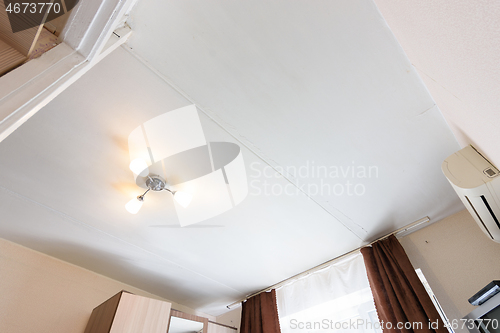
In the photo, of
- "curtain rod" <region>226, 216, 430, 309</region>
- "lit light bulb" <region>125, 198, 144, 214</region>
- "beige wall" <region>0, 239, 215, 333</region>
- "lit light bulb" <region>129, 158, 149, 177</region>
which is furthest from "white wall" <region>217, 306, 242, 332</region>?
"lit light bulb" <region>129, 158, 149, 177</region>

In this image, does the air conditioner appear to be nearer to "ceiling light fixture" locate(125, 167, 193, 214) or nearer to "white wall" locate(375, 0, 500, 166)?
"white wall" locate(375, 0, 500, 166)

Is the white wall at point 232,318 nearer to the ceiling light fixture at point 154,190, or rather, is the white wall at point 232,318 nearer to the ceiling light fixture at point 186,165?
the ceiling light fixture at point 186,165

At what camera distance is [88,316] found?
2439 millimetres

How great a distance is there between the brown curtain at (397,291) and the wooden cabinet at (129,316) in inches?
71.4

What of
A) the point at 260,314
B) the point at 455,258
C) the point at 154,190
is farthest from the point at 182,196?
the point at 455,258

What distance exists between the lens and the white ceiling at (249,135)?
3.99 ft

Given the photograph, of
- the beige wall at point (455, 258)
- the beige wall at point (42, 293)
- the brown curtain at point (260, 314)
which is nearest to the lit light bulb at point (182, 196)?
the beige wall at point (42, 293)

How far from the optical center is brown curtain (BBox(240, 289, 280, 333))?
2708mm

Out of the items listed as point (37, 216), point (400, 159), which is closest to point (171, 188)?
point (37, 216)

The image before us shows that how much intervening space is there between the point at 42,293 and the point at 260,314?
2.06 meters

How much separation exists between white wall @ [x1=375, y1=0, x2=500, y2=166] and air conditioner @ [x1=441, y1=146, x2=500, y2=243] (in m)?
0.63

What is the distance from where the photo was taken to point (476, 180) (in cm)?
131

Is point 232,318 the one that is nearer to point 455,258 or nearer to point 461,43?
point 455,258

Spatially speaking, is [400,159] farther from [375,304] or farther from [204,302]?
[204,302]
